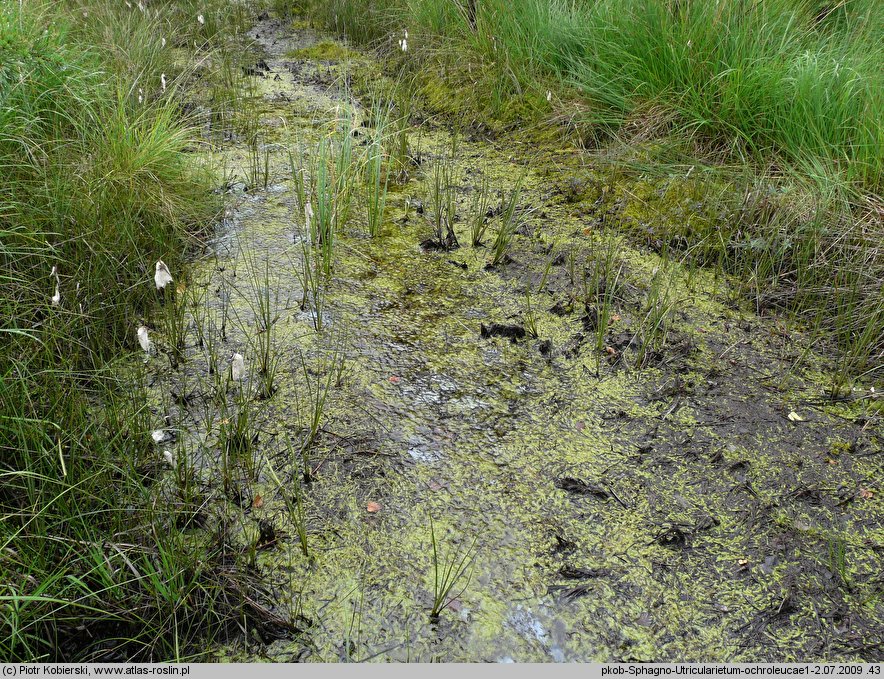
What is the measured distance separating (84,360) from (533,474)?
1502 millimetres

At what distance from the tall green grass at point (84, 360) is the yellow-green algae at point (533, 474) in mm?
174

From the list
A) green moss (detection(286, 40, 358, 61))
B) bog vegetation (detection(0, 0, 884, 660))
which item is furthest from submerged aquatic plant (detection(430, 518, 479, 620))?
green moss (detection(286, 40, 358, 61))

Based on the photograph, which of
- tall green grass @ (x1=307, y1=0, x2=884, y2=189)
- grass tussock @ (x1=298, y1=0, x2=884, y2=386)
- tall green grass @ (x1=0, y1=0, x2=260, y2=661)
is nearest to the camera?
tall green grass @ (x1=0, y1=0, x2=260, y2=661)

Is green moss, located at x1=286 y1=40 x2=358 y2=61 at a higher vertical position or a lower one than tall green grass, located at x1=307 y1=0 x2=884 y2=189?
lower

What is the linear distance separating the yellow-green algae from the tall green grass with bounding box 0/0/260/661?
0.17 m

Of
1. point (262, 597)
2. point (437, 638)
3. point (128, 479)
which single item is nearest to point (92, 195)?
point (128, 479)

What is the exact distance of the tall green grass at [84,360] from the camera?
1.42 m

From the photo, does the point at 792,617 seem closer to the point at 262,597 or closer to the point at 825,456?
the point at 825,456

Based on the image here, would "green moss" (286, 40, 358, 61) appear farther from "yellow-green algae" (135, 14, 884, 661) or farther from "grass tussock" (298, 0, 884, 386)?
"yellow-green algae" (135, 14, 884, 661)

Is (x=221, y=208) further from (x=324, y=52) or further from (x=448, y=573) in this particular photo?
(x=324, y=52)

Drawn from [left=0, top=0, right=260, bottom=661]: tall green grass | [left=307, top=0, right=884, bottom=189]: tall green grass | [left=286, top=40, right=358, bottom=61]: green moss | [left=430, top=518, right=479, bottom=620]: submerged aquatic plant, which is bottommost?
[left=430, top=518, right=479, bottom=620]: submerged aquatic plant

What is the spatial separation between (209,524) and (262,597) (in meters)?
0.27

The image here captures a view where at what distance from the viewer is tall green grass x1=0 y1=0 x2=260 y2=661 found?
4.67 feet

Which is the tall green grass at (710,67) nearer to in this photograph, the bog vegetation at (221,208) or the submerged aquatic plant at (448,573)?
the bog vegetation at (221,208)
